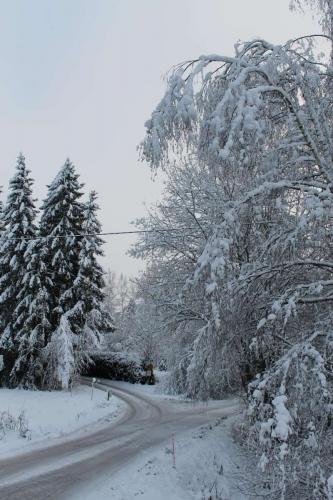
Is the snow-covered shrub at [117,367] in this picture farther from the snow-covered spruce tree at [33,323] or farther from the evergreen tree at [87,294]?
the snow-covered spruce tree at [33,323]

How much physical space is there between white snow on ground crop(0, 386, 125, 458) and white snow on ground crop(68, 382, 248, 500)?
12.7 ft

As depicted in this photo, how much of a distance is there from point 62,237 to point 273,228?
22003 mm

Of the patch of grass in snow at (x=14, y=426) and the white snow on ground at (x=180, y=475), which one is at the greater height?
the patch of grass in snow at (x=14, y=426)

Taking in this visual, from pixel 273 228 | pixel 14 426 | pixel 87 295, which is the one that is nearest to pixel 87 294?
pixel 87 295

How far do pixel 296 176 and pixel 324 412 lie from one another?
3.27 meters

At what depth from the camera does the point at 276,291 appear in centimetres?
694

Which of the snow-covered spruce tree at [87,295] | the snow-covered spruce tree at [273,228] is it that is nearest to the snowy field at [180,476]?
the snow-covered spruce tree at [273,228]

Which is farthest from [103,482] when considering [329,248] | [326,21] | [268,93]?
[326,21]

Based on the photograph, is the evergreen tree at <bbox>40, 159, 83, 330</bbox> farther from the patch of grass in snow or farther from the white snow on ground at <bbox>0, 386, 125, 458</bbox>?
the patch of grass in snow

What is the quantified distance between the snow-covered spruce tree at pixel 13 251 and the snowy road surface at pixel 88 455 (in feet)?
29.8

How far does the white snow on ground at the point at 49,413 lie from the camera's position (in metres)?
14.0

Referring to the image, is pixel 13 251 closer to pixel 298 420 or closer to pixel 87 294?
pixel 87 294

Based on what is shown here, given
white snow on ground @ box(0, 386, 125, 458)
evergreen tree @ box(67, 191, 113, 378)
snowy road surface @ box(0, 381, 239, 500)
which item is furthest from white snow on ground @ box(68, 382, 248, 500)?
evergreen tree @ box(67, 191, 113, 378)

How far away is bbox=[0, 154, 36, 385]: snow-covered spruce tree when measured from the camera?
1056 inches
